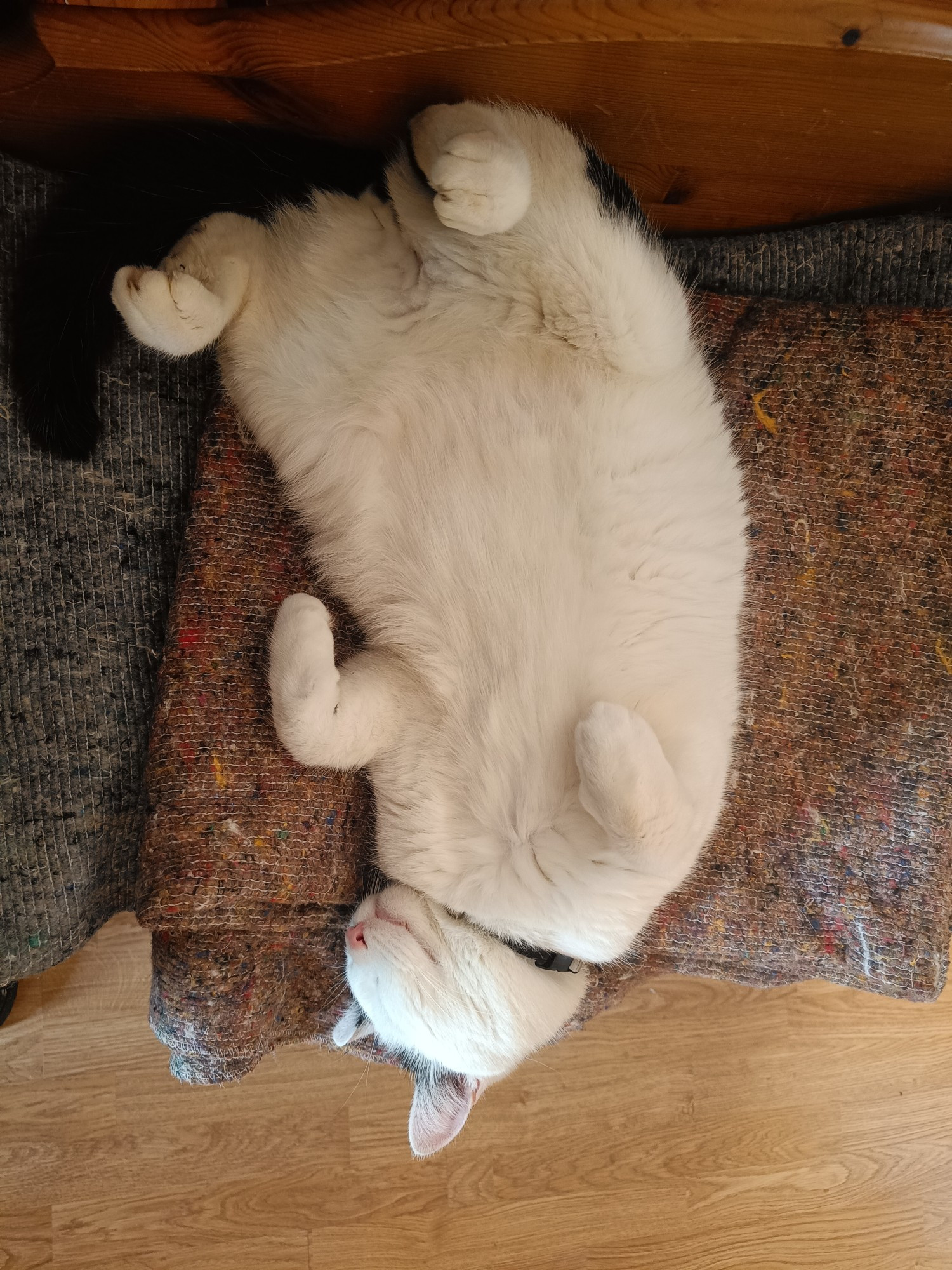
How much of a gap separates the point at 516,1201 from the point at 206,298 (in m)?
1.91

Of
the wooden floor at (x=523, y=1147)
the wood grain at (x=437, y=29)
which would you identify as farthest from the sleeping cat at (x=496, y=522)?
the wooden floor at (x=523, y=1147)

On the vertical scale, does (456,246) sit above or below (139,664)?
above

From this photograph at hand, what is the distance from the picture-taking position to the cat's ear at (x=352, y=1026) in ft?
4.53

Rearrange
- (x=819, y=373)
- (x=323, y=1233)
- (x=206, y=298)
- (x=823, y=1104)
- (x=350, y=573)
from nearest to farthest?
(x=206, y=298) < (x=350, y=573) < (x=819, y=373) < (x=323, y=1233) < (x=823, y=1104)

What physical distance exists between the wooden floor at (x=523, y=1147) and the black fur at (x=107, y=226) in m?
1.22

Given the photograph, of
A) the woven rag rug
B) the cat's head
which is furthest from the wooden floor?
the cat's head

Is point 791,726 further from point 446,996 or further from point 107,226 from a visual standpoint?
point 107,226

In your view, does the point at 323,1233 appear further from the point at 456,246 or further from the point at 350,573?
the point at 456,246

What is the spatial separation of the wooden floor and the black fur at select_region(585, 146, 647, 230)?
5.36ft

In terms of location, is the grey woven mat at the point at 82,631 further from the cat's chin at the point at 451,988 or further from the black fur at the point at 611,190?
the black fur at the point at 611,190

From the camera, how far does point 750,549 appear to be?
1.46 metres

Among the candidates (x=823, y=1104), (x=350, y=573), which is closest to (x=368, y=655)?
(x=350, y=573)

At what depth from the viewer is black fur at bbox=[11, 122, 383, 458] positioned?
43.6 inches

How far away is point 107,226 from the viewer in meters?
1.11
